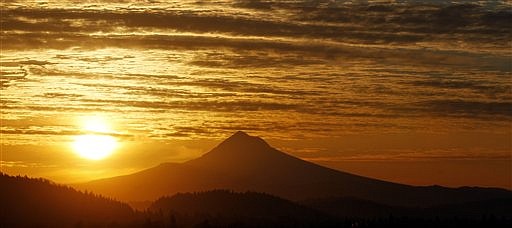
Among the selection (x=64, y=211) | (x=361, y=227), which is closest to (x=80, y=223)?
(x=64, y=211)

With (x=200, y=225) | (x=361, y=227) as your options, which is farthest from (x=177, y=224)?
(x=361, y=227)

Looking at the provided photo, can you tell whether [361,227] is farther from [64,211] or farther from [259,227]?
[64,211]

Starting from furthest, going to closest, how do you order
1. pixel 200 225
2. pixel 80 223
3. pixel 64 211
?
1. pixel 64 211
2. pixel 200 225
3. pixel 80 223

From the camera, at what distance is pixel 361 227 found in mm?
199125

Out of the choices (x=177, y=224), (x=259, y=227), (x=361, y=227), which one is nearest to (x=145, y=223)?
(x=177, y=224)

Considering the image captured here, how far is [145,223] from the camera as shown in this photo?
602 ft

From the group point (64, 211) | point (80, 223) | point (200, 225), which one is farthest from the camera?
point (64, 211)

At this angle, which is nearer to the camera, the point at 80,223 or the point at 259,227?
the point at 80,223

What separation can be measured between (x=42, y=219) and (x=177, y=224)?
2365 cm

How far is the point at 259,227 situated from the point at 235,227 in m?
5.15

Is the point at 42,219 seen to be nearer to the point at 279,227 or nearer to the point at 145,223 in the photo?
the point at 145,223

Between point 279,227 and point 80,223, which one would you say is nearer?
point 80,223

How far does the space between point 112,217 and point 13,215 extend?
17.7 metres

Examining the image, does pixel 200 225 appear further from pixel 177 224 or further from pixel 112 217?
pixel 112 217
